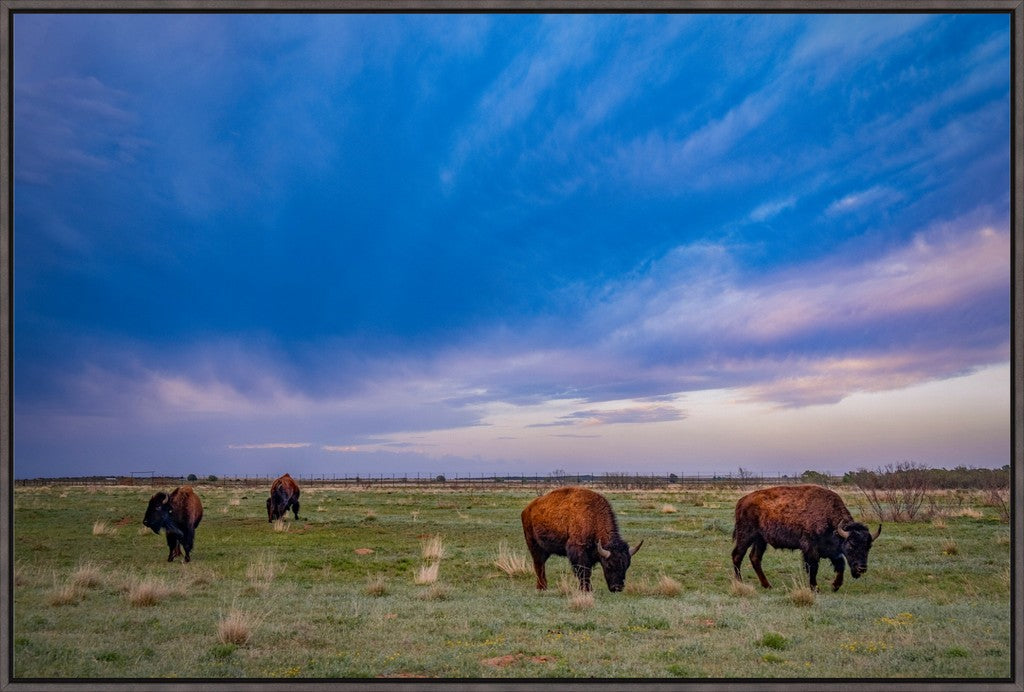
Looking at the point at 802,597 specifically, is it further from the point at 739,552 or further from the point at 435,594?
the point at 435,594

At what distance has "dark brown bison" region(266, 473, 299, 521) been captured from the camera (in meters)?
32.5

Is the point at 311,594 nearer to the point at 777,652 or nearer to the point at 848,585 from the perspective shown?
the point at 777,652

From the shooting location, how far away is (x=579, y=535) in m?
15.5

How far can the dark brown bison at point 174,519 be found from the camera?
20.1 meters

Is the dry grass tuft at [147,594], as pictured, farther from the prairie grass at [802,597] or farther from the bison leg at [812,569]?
the bison leg at [812,569]

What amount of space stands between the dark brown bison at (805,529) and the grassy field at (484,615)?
74cm

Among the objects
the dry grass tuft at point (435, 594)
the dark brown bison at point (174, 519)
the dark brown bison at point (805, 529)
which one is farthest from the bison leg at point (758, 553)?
the dark brown bison at point (174, 519)

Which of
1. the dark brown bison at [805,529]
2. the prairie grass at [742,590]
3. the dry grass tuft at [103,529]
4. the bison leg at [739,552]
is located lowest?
the prairie grass at [742,590]

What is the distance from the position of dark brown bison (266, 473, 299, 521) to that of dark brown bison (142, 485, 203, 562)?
1170 centimetres

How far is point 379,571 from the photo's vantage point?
1884 centimetres

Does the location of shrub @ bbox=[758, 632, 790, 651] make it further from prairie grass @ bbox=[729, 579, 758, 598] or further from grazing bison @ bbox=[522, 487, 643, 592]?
grazing bison @ bbox=[522, 487, 643, 592]

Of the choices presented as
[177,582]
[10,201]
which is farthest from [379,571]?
[10,201]

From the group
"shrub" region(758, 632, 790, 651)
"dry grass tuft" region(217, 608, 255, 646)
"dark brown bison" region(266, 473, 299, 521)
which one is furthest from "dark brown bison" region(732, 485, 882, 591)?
"dark brown bison" region(266, 473, 299, 521)

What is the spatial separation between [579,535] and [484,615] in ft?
11.9
